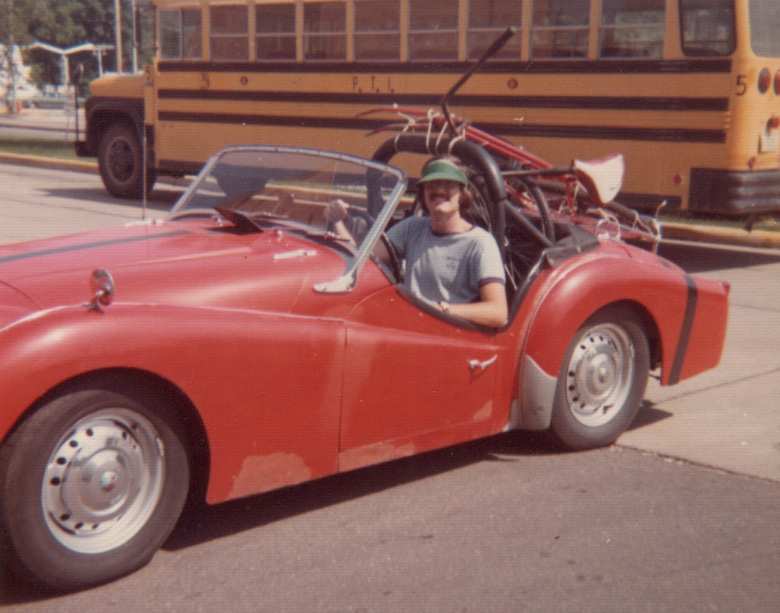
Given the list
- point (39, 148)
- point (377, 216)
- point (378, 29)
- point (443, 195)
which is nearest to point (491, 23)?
point (378, 29)

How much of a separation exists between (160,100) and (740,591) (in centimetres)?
1310

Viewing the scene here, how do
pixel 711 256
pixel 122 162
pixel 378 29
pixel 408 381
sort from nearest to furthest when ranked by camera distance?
pixel 408 381 → pixel 711 256 → pixel 378 29 → pixel 122 162

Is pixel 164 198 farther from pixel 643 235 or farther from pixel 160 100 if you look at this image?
pixel 643 235

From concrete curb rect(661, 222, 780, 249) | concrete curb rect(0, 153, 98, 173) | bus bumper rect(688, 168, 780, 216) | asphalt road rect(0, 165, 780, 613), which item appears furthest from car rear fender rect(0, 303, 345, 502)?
concrete curb rect(0, 153, 98, 173)

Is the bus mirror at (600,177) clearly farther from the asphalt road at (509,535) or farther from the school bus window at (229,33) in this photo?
the school bus window at (229,33)

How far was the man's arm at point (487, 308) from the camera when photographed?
187 inches

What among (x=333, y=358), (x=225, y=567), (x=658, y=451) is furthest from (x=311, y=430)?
(x=658, y=451)

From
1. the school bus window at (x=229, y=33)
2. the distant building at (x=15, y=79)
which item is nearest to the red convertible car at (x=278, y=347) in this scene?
the school bus window at (x=229, y=33)

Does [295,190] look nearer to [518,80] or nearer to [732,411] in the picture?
[732,411]

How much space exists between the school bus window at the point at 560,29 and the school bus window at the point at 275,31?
11.1 ft

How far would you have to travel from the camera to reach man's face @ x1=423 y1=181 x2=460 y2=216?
4.90 meters

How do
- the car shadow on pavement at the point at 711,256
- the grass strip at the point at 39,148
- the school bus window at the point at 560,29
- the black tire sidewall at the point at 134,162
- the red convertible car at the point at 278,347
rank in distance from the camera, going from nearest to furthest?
1. the red convertible car at the point at 278,347
2. the school bus window at the point at 560,29
3. the car shadow on pavement at the point at 711,256
4. the black tire sidewall at the point at 134,162
5. the grass strip at the point at 39,148

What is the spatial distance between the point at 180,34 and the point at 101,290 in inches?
482

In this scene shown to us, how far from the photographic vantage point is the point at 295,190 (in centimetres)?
495
